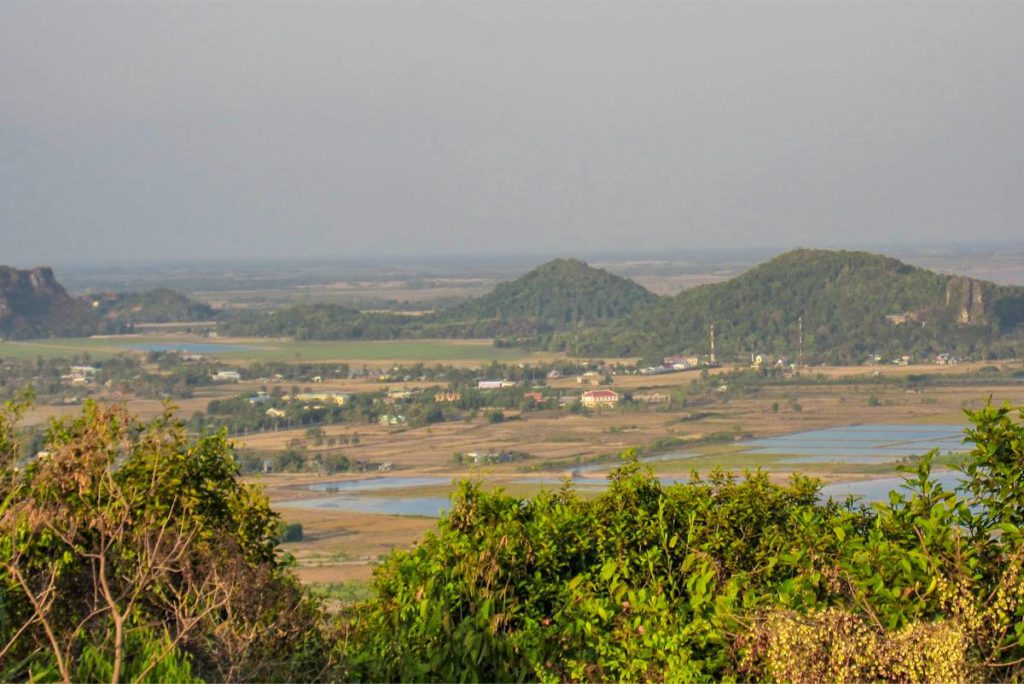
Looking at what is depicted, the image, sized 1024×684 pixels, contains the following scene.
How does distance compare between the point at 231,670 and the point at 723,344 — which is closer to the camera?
the point at 231,670

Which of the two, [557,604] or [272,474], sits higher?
[557,604]

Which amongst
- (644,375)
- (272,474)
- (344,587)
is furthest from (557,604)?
(644,375)

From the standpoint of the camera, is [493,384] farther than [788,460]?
Yes

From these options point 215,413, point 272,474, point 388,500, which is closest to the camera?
point 388,500

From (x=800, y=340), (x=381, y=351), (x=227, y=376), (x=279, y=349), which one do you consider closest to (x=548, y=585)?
(x=227, y=376)

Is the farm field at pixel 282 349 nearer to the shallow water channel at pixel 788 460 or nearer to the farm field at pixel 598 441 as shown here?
the farm field at pixel 598 441

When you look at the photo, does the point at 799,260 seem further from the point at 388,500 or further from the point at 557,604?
the point at 557,604

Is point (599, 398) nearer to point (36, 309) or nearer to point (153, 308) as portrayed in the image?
point (36, 309)
